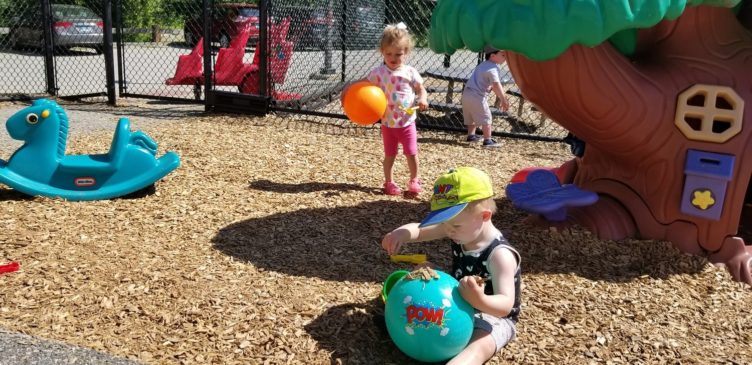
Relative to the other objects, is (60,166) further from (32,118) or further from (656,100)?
(656,100)

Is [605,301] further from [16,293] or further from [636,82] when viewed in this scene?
[16,293]

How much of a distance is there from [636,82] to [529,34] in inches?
38.5

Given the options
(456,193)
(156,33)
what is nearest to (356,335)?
(456,193)

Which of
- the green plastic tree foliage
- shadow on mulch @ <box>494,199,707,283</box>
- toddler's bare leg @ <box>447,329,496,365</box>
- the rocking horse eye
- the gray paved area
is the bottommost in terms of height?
the gray paved area

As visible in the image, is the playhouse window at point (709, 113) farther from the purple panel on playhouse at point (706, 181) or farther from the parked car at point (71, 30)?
the parked car at point (71, 30)

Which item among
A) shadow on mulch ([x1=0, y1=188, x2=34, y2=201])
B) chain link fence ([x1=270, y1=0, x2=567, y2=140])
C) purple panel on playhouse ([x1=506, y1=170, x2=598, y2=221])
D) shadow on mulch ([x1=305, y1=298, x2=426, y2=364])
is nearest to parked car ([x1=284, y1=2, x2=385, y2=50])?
chain link fence ([x1=270, y1=0, x2=567, y2=140])

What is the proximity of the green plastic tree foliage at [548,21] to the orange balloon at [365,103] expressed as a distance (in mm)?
1828

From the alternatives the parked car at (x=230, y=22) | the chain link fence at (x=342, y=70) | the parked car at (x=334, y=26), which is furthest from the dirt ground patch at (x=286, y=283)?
the parked car at (x=230, y=22)

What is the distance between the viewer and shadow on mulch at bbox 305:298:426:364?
9.68ft

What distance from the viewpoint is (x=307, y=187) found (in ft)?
18.5

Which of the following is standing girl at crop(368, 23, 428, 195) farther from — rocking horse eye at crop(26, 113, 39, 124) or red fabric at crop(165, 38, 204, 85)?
red fabric at crop(165, 38, 204, 85)

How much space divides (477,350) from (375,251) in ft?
4.69

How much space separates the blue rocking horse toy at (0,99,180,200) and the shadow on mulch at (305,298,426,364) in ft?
7.87

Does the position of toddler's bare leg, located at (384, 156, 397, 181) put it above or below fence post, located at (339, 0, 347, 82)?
below
